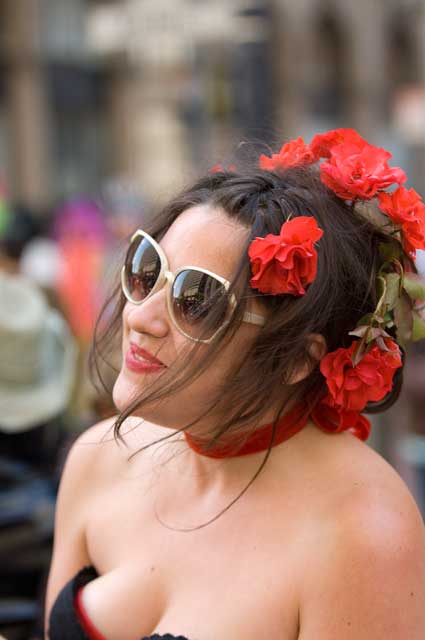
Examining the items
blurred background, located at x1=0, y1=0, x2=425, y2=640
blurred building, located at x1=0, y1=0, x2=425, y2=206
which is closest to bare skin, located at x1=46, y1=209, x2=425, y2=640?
blurred background, located at x1=0, y1=0, x2=425, y2=640

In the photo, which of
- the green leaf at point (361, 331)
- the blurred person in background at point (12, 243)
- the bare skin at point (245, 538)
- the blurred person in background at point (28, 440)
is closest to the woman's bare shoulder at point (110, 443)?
the bare skin at point (245, 538)

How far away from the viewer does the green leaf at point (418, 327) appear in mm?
1716

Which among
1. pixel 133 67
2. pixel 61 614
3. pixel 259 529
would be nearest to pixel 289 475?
pixel 259 529

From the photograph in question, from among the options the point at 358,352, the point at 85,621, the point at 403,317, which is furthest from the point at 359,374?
the point at 85,621

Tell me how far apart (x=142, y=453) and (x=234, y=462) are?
0.87ft

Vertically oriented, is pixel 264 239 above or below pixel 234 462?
above

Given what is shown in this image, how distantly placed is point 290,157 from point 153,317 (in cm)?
43

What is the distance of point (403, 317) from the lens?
5.56 ft

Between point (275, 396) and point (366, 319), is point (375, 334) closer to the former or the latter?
point (366, 319)

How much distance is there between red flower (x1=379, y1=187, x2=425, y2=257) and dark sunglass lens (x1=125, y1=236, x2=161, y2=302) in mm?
425

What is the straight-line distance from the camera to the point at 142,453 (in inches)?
76.0

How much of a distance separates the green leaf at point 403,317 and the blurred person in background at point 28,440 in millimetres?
1774

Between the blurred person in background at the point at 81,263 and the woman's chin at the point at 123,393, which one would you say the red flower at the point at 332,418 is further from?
the blurred person in background at the point at 81,263

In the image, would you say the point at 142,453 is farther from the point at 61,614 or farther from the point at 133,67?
the point at 133,67
